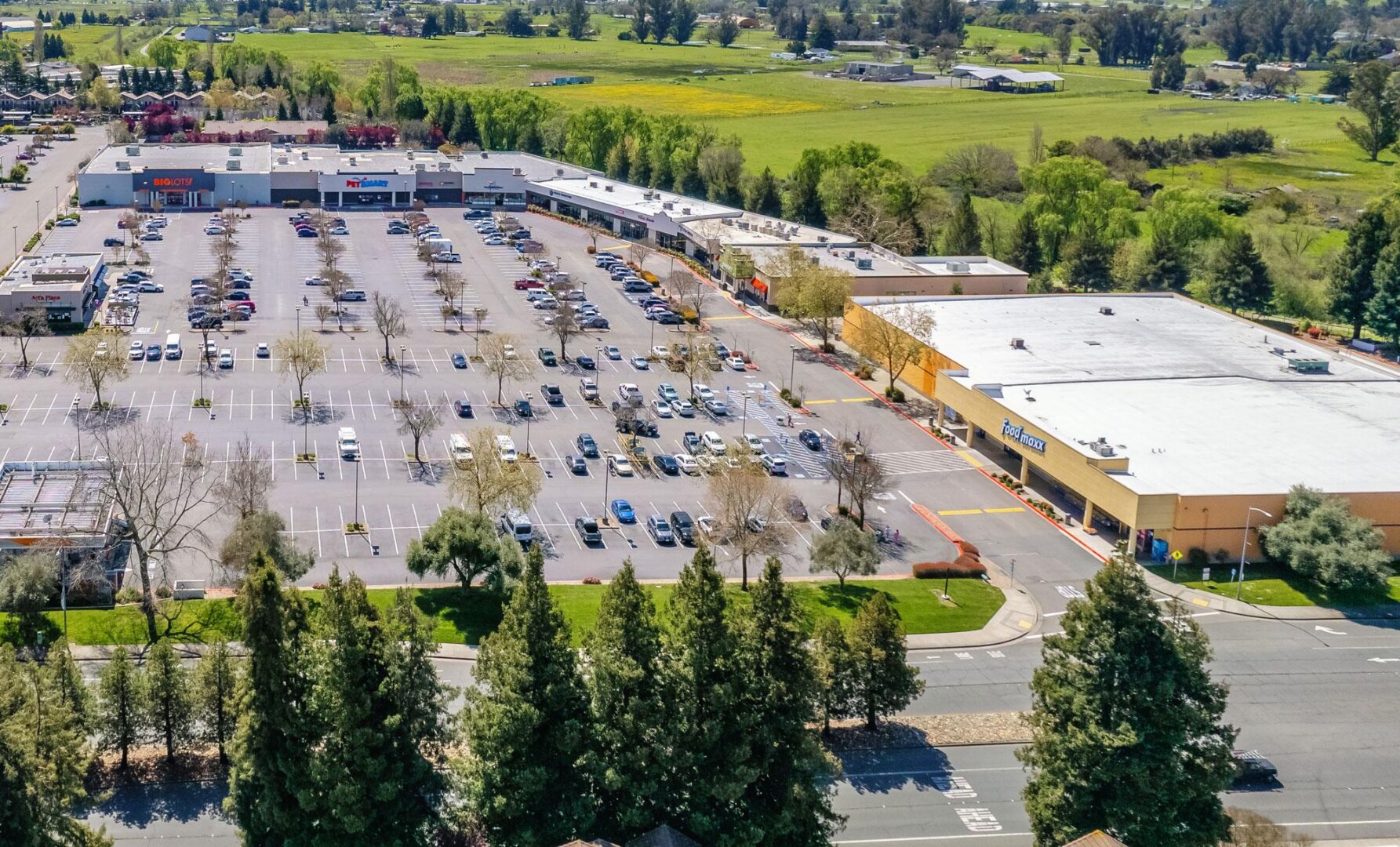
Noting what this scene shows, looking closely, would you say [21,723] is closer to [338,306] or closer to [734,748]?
[734,748]

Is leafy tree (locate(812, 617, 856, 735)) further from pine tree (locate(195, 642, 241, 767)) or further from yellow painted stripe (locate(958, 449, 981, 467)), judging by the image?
yellow painted stripe (locate(958, 449, 981, 467))

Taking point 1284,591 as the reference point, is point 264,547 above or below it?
above

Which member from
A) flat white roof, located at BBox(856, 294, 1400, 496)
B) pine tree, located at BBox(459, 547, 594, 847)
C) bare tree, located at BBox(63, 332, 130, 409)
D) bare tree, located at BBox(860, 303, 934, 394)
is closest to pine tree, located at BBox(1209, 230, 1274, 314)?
flat white roof, located at BBox(856, 294, 1400, 496)

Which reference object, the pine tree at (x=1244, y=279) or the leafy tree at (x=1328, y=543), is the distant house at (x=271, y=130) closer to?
the pine tree at (x=1244, y=279)

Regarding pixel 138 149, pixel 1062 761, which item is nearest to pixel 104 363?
pixel 1062 761

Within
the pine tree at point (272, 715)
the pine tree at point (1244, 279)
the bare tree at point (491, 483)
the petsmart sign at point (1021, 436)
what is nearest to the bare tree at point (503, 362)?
the bare tree at point (491, 483)

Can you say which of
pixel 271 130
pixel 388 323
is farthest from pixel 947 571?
pixel 271 130

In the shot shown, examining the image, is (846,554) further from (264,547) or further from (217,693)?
(217,693)
